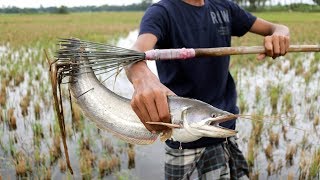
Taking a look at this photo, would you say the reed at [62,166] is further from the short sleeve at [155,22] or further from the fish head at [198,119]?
the fish head at [198,119]

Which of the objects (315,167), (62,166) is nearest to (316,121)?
(315,167)

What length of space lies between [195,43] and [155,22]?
30 cm

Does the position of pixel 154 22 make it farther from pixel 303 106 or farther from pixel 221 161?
pixel 303 106

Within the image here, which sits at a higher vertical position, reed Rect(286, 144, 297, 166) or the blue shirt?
the blue shirt

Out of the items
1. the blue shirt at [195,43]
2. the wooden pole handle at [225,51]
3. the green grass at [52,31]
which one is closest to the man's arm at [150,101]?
the wooden pole handle at [225,51]

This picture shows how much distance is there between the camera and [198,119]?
1408 millimetres

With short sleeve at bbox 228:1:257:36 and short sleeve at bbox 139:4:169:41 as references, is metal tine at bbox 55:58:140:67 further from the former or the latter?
short sleeve at bbox 228:1:257:36

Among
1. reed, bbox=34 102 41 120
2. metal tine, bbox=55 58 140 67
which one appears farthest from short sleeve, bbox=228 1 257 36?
reed, bbox=34 102 41 120

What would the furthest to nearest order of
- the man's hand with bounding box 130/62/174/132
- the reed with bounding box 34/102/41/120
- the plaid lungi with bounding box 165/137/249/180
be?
the reed with bounding box 34/102/41/120 → the plaid lungi with bounding box 165/137/249/180 → the man's hand with bounding box 130/62/174/132

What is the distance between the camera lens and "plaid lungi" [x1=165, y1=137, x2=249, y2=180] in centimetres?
229

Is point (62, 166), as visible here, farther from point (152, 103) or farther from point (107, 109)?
point (152, 103)

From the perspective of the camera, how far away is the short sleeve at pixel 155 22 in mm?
1948

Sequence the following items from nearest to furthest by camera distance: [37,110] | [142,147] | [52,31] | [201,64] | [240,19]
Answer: [201,64]
[240,19]
[142,147]
[37,110]
[52,31]

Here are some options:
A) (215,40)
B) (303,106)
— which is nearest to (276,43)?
(215,40)
